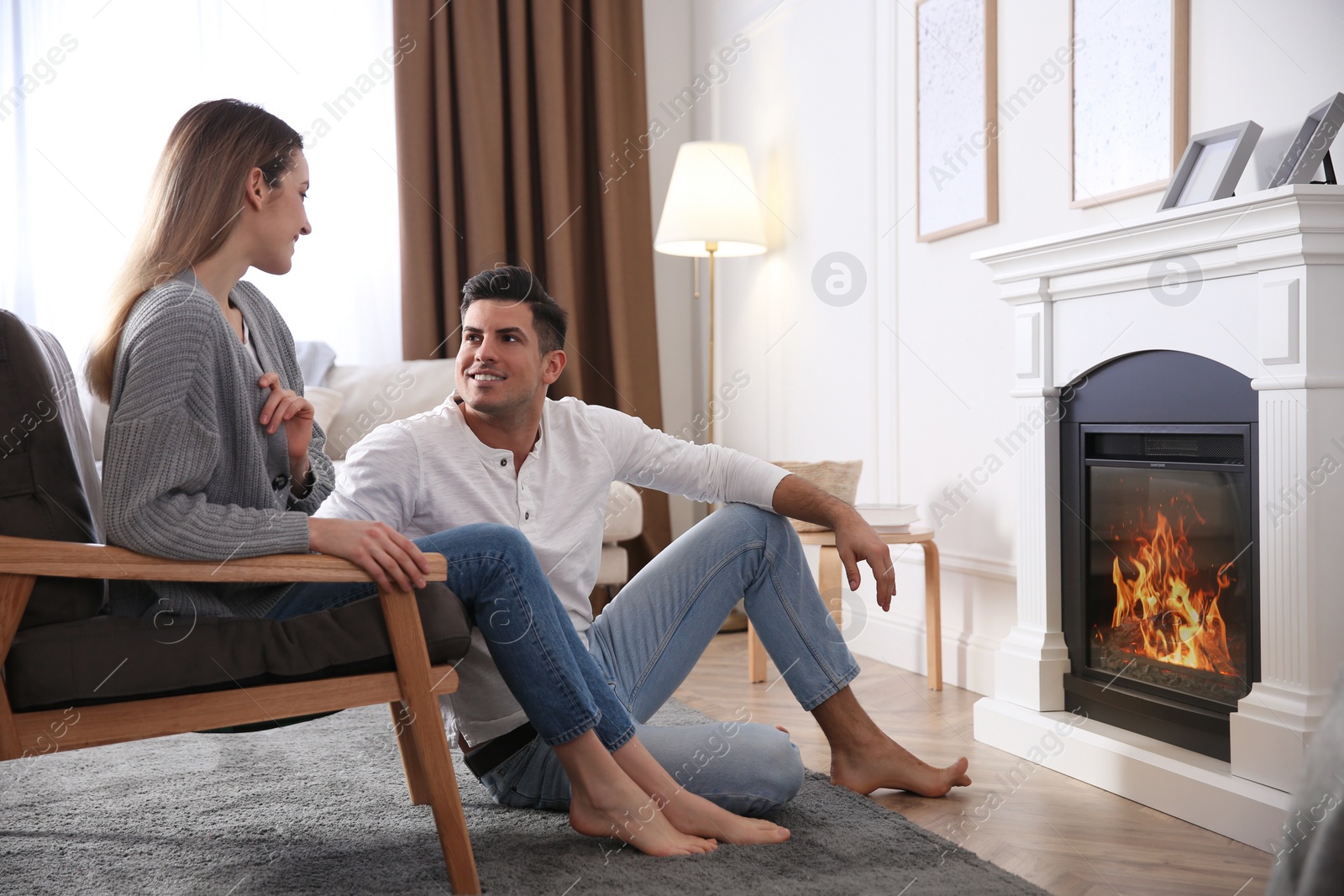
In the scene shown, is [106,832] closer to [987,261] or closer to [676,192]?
[987,261]

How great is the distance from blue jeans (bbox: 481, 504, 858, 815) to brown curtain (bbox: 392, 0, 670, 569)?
7.70 feet

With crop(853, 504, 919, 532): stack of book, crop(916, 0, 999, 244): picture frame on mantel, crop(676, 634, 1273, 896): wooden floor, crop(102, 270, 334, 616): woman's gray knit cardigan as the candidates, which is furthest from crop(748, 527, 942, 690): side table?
crop(102, 270, 334, 616): woman's gray knit cardigan

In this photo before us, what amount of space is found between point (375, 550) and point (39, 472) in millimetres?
415

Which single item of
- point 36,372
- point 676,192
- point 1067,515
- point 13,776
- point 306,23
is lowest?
point 13,776

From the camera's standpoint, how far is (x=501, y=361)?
1752 millimetres

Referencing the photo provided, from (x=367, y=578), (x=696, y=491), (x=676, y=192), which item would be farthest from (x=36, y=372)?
(x=676, y=192)

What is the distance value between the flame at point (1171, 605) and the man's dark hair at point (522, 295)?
1.13 meters

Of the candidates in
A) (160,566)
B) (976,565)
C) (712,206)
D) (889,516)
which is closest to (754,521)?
(160,566)

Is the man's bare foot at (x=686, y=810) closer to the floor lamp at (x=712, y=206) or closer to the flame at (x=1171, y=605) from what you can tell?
the flame at (x=1171, y=605)

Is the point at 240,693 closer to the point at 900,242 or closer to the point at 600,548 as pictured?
the point at 600,548

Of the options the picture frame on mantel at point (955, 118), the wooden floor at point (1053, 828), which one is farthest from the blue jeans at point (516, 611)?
the picture frame on mantel at point (955, 118)

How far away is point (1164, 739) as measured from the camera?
6.30ft

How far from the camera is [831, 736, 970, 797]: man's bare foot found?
71.0 inches

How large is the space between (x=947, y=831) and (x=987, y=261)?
1.17 meters
